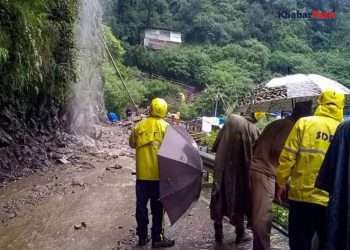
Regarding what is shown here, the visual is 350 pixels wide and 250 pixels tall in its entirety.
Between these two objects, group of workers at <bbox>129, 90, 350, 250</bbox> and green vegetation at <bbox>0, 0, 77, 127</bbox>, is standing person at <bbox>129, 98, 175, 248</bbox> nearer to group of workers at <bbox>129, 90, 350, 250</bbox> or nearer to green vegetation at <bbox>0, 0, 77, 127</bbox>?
group of workers at <bbox>129, 90, 350, 250</bbox>

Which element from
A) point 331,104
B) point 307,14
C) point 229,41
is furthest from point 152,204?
point 229,41

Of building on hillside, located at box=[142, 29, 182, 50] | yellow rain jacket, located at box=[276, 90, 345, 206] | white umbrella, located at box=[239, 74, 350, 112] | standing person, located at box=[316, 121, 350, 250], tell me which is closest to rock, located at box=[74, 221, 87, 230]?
white umbrella, located at box=[239, 74, 350, 112]

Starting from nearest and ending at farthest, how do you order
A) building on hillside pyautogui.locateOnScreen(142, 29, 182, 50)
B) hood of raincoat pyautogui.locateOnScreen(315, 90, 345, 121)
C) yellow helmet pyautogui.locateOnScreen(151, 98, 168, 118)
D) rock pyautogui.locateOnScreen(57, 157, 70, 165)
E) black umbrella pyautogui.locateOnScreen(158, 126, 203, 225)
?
1. hood of raincoat pyautogui.locateOnScreen(315, 90, 345, 121)
2. black umbrella pyautogui.locateOnScreen(158, 126, 203, 225)
3. yellow helmet pyautogui.locateOnScreen(151, 98, 168, 118)
4. rock pyautogui.locateOnScreen(57, 157, 70, 165)
5. building on hillside pyautogui.locateOnScreen(142, 29, 182, 50)

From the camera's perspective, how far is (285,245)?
5680 mm

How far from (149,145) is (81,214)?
3.01 m

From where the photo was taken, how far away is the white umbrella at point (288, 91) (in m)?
4.25

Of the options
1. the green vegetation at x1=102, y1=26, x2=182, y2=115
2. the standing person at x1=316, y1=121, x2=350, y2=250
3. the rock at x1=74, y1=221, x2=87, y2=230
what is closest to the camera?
the standing person at x1=316, y1=121, x2=350, y2=250

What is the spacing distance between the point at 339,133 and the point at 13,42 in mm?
7274

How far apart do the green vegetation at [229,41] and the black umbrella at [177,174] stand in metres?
38.1

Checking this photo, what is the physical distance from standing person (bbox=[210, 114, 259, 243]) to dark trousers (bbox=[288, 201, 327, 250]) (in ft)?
5.56

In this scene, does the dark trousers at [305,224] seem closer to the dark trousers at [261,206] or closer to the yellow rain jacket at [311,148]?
the yellow rain jacket at [311,148]

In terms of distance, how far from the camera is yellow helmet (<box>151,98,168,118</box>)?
225 inches

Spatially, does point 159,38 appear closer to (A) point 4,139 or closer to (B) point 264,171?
(A) point 4,139

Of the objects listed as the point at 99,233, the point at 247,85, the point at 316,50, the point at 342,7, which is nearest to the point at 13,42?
the point at 99,233
